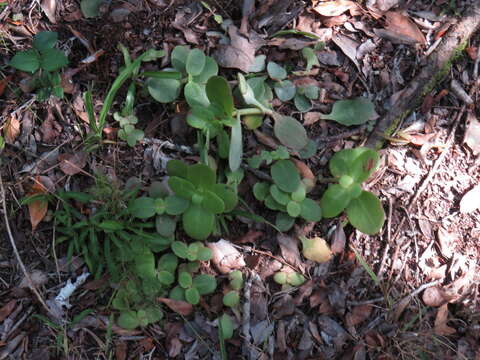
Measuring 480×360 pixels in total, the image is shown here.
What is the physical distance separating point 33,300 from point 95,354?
325mm

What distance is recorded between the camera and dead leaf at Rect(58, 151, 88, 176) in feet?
6.50

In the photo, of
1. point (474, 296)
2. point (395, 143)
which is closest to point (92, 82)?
point (395, 143)

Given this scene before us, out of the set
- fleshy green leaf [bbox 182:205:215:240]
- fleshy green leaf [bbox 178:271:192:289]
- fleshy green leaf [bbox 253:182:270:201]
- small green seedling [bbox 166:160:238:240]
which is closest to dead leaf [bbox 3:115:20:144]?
small green seedling [bbox 166:160:238:240]

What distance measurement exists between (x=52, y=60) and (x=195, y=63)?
23.1 inches

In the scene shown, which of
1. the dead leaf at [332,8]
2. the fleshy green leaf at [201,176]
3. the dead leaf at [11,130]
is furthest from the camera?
the dead leaf at [332,8]

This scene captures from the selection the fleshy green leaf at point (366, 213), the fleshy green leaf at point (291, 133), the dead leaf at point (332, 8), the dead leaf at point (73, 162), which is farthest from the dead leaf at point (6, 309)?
the dead leaf at point (332, 8)

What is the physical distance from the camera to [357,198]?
75.4 inches

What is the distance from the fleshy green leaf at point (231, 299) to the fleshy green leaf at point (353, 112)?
0.83 meters

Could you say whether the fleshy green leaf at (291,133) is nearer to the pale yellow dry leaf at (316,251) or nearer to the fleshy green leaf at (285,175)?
the fleshy green leaf at (285,175)

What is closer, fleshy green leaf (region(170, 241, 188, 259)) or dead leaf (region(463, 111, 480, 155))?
fleshy green leaf (region(170, 241, 188, 259))

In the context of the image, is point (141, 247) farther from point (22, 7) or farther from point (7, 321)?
point (22, 7)

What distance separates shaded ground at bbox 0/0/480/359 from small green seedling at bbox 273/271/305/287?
3 cm

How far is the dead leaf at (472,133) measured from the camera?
6.81 ft

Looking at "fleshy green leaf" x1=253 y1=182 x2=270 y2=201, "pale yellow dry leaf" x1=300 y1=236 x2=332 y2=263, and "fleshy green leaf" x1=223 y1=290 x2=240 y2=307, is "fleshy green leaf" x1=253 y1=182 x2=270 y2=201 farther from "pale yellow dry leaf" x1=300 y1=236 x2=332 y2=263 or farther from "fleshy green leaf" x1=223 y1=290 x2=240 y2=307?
"fleshy green leaf" x1=223 y1=290 x2=240 y2=307
